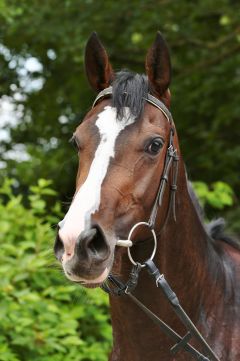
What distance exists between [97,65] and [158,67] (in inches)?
11.8

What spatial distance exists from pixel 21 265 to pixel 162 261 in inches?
74.4

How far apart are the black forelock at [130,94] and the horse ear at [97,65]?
18 centimetres

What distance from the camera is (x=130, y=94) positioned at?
2865 millimetres

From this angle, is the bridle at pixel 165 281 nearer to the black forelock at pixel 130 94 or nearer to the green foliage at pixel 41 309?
Result: the black forelock at pixel 130 94

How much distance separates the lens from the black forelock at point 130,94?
284 centimetres

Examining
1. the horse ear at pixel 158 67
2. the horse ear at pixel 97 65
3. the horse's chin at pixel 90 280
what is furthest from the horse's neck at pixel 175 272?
the horse ear at pixel 97 65

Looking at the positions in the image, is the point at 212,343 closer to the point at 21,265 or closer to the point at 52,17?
the point at 21,265

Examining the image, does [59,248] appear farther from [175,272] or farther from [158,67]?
[158,67]

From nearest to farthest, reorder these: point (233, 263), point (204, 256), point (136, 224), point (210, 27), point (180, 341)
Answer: point (136, 224), point (180, 341), point (204, 256), point (233, 263), point (210, 27)

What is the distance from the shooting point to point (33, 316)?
185 inches

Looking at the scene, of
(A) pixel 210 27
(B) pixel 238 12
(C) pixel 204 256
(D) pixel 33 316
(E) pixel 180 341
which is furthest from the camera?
(A) pixel 210 27

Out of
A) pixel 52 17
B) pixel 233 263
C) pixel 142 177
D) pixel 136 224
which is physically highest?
pixel 52 17

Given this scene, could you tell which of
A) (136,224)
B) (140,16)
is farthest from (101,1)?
(136,224)

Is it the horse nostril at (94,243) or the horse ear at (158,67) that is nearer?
the horse nostril at (94,243)
